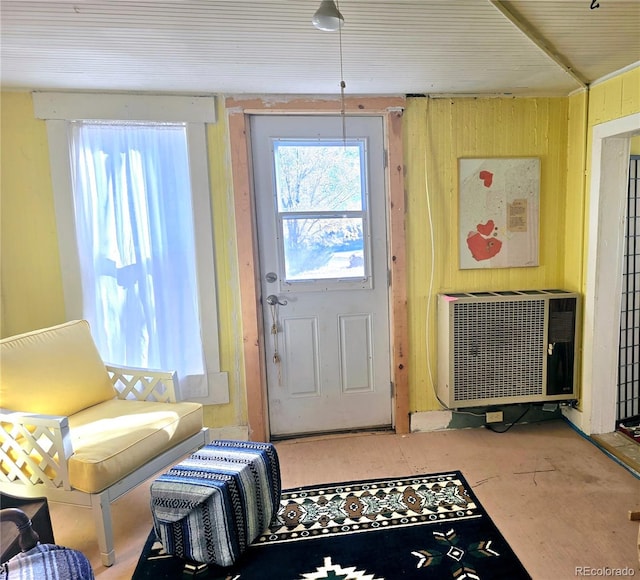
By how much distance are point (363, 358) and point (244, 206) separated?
122 centimetres

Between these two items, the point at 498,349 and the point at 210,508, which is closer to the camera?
the point at 210,508

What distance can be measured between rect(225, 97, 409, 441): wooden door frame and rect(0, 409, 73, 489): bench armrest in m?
1.13

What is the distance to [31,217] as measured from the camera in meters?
2.40

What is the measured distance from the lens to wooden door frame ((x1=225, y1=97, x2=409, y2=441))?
Result: 252 centimetres

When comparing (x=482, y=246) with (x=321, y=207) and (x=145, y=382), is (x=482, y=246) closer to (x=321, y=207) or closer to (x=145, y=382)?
(x=321, y=207)

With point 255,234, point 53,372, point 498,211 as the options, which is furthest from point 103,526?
point 498,211

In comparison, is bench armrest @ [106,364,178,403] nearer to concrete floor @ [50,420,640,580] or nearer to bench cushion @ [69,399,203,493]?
bench cushion @ [69,399,203,493]

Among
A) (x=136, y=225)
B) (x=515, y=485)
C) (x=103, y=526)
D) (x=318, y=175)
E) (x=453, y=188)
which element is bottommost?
(x=515, y=485)

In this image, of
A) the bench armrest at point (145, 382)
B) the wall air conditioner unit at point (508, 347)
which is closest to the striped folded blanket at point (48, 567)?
the bench armrest at point (145, 382)

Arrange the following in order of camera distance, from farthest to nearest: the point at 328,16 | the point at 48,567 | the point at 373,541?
the point at 373,541 < the point at 328,16 < the point at 48,567

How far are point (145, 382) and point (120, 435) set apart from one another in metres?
0.52

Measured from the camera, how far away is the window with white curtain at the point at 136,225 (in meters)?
2.41

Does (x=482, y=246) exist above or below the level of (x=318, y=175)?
below

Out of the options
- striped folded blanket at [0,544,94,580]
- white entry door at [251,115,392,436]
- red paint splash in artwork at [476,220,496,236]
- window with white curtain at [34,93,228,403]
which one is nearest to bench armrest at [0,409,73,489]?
striped folded blanket at [0,544,94,580]
